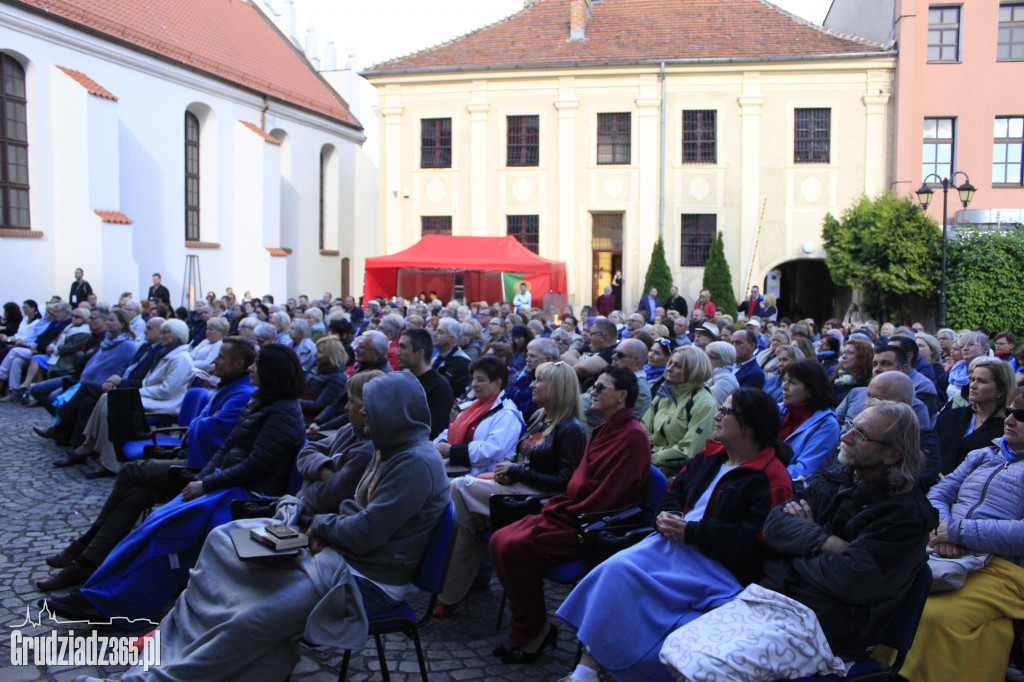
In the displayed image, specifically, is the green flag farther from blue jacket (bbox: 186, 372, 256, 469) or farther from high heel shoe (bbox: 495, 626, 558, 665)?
high heel shoe (bbox: 495, 626, 558, 665)

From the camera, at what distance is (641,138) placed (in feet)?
81.5

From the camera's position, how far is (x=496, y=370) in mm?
5578

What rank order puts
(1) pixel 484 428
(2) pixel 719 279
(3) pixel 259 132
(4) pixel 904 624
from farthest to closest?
(3) pixel 259 132 → (2) pixel 719 279 → (1) pixel 484 428 → (4) pixel 904 624

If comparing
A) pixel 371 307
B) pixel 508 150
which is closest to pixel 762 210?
pixel 508 150

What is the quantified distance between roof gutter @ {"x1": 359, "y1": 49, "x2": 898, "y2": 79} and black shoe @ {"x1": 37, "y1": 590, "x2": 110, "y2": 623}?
75.3 feet

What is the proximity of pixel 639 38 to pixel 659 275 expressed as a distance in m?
7.78

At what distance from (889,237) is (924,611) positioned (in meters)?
19.3

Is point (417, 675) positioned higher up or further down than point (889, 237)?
A: further down

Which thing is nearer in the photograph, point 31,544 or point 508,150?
point 31,544

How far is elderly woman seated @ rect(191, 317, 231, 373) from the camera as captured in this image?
8.55 m

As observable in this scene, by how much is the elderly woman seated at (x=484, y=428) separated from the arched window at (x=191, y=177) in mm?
20987

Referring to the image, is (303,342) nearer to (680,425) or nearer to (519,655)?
(680,425)

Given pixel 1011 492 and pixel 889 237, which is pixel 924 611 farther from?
pixel 889 237
